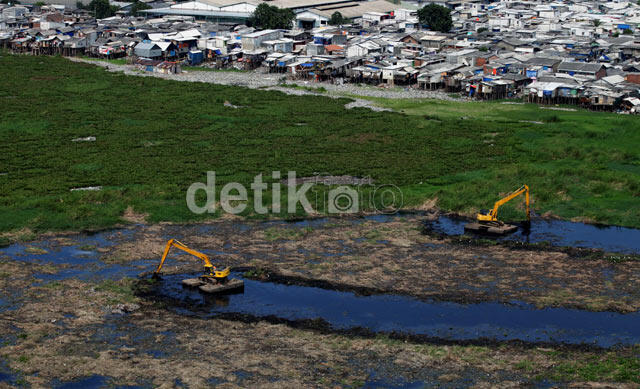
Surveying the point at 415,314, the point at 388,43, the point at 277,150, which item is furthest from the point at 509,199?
the point at 388,43

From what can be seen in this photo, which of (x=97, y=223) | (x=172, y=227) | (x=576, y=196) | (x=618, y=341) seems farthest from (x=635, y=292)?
(x=97, y=223)

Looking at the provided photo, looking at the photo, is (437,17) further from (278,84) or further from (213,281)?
(213,281)

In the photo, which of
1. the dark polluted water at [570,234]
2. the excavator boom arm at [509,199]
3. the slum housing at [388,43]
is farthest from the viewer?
the slum housing at [388,43]

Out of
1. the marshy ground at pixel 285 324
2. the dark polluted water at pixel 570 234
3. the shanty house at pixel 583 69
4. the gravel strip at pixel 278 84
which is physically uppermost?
the shanty house at pixel 583 69

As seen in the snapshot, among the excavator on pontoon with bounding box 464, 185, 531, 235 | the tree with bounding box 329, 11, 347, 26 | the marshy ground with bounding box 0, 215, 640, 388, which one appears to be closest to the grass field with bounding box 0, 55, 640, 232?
the excavator on pontoon with bounding box 464, 185, 531, 235

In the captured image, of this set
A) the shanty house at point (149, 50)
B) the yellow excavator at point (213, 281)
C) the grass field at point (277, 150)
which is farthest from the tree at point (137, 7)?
the yellow excavator at point (213, 281)

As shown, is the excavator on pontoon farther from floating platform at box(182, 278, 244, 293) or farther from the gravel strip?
the gravel strip

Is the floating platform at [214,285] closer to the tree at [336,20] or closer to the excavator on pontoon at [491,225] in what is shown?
the excavator on pontoon at [491,225]

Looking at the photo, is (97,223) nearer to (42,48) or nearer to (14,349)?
(14,349)
